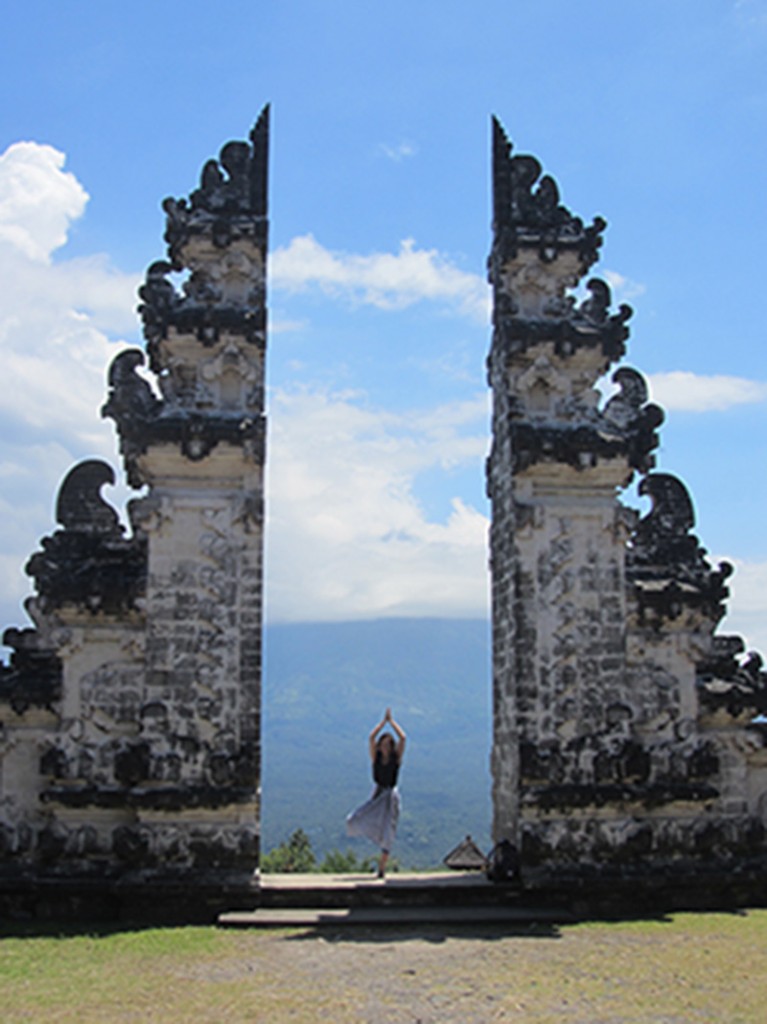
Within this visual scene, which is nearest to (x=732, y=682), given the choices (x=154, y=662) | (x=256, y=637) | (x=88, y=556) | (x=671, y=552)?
(x=671, y=552)

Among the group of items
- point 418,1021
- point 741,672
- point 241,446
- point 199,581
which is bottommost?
point 418,1021

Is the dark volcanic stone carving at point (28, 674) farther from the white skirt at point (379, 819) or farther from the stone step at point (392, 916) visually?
the white skirt at point (379, 819)

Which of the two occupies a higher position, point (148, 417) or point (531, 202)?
point (531, 202)

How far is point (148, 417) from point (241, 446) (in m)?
1.19

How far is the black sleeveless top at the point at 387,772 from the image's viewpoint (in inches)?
486

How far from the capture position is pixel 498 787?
13.0 m

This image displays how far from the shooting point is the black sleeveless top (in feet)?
40.5

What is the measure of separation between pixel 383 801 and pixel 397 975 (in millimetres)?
3529

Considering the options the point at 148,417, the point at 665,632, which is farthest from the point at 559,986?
the point at 148,417

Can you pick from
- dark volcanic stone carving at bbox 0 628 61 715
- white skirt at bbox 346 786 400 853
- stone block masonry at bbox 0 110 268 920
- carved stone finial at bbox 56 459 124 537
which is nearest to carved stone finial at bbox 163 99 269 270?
stone block masonry at bbox 0 110 268 920

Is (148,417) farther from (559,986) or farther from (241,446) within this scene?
(559,986)

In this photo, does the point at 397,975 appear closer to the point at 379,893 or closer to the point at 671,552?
the point at 379,893

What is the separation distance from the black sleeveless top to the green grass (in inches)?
80.5

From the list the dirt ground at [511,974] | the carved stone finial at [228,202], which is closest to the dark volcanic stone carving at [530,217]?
the carved stone finial at [228,202]
